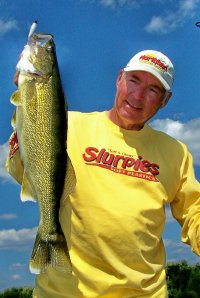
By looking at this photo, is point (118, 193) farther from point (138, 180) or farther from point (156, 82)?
point (156, 82)

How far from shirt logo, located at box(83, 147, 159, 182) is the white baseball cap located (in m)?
0.70

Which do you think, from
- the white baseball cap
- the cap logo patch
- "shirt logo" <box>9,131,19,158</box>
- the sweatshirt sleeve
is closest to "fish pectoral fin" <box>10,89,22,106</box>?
"shirt logo" <box>9,131,19,158</box>

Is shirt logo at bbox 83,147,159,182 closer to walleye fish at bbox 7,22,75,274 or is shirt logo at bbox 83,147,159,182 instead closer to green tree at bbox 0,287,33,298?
walleye fish at bbox 7,22,75,274

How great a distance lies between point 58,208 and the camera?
163 inches

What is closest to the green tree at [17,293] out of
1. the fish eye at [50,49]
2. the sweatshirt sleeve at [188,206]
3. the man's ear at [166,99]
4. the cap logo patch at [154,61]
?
the sweatshirt sleeve at [188,206]

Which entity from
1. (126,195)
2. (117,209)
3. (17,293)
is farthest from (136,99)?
(17,293)

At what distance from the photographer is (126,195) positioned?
4.59m

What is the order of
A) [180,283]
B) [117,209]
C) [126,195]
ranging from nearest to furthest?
[117,209]
[126,195]
[180,283]

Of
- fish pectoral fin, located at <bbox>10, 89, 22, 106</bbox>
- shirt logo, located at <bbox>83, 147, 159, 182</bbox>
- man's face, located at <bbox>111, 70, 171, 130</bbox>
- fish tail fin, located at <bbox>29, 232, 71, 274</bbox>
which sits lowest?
fish tail fin, located at <bbox>29, 232, 71, 274</bbox>

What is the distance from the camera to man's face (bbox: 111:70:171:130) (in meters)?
4.94

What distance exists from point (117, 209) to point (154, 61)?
1.40 m

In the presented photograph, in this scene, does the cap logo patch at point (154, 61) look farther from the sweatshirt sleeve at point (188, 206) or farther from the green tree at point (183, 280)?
the green tree at point (183, 280)

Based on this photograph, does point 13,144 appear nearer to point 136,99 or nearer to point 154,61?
point 136,99

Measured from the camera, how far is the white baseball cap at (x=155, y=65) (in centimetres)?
510
